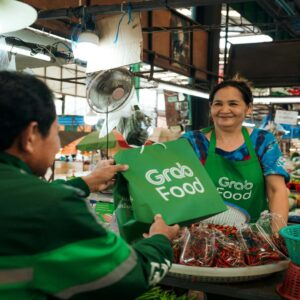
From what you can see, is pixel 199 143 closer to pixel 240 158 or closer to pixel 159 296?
pixel 240 158

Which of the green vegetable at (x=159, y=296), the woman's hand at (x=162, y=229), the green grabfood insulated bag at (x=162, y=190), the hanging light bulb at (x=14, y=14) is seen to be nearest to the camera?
the woman's hand at (x=162, y=229)

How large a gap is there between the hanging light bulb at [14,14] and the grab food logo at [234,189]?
1278 mm

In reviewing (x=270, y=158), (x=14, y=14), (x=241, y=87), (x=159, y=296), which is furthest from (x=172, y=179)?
(x=14, y=14)

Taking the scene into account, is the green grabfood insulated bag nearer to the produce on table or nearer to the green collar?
the produce on table

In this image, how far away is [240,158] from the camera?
226cm

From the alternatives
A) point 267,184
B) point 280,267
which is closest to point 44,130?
point 280,267

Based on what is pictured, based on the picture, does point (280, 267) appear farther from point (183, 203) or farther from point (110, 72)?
point (110, 72)

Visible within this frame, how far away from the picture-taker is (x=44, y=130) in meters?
1.09

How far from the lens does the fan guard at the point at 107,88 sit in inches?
123

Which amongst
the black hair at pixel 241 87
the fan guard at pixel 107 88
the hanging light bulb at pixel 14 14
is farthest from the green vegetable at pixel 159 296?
the fan guard at pixel 107 88

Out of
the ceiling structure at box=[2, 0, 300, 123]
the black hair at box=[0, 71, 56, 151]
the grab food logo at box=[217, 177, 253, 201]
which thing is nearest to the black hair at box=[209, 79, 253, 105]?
the grab food logo at box=[217, 177, 253, 201]

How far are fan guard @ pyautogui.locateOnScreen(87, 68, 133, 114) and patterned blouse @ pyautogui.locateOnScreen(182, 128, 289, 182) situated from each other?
98 cm

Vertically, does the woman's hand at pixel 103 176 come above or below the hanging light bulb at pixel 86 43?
below

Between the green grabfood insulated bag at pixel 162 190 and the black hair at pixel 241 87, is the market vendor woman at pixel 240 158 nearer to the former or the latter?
the black hair at pixel 241 87
